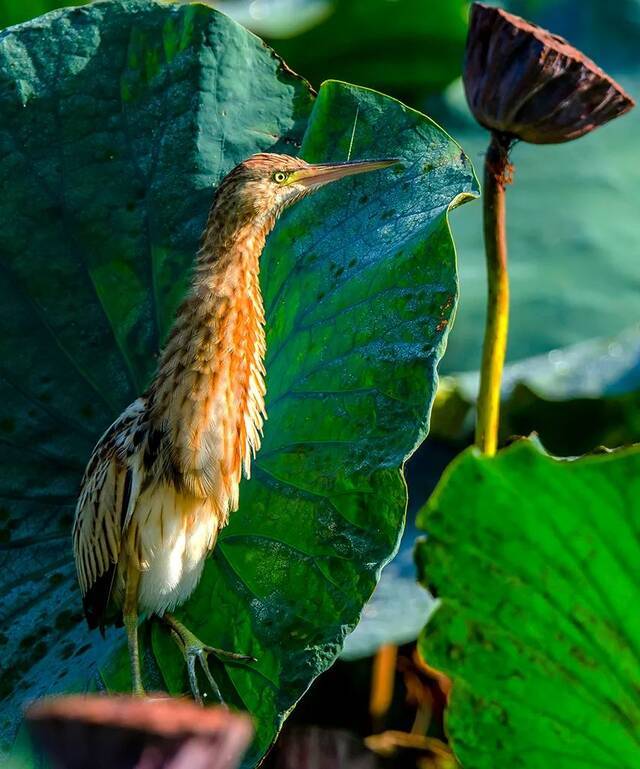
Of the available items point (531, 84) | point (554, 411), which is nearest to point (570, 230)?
point (554, 411)

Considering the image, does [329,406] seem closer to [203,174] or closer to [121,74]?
[203,174]

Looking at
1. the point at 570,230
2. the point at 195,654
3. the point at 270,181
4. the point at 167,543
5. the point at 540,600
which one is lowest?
the point at 570,230

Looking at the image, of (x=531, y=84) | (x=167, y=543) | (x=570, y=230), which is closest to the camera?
(x=531, y=84)

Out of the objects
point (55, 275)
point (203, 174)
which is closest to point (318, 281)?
point (203, 174)

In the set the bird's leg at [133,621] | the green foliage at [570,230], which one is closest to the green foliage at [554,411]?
the green foliage at [570,230]

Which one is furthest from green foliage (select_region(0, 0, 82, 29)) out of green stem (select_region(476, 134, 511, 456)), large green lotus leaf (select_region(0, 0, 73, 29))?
green stem (select_region(476, 134, 511, 456))

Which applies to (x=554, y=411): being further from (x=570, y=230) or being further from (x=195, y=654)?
(x=195, y=654)
